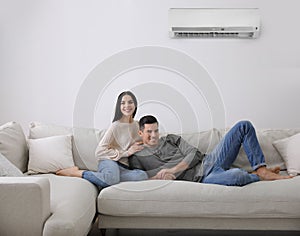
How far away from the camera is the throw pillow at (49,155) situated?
11.9ft

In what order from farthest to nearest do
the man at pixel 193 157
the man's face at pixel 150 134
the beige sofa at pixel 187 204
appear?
the man's face at pixel 150 134
the man at pixel 193 157
the beige sofa at pixel 187 204

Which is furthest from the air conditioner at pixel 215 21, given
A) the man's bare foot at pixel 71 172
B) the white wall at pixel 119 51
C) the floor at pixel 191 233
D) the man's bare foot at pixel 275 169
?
the floor at pixel 191 233

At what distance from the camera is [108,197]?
125 inches

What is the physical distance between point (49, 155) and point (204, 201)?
1.19 metres

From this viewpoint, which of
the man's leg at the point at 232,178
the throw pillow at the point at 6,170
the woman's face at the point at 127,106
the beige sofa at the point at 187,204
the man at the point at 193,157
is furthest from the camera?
the woman's face at the point at 127,106

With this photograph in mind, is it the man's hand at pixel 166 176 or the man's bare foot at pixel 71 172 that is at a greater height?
the man's bare foot at pixel 71 172

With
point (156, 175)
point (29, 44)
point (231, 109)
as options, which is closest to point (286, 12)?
point (231, 109)

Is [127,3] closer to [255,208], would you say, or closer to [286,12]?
[286,12]

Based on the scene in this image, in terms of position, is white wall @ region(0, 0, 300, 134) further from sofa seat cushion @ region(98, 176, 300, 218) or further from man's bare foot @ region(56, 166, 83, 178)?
sofa seat cushion @ region(98, 176, 300, 218)

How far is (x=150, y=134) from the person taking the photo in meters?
3.58

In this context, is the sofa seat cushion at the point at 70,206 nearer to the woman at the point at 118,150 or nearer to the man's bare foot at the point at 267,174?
the woman at the point at 118,150

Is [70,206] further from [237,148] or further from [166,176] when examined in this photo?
[237,148]

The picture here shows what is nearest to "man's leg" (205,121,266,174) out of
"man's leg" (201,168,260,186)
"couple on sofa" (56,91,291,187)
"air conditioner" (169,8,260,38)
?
"couple on sofa" (56,91,291,187)

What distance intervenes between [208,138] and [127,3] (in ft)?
4.45
